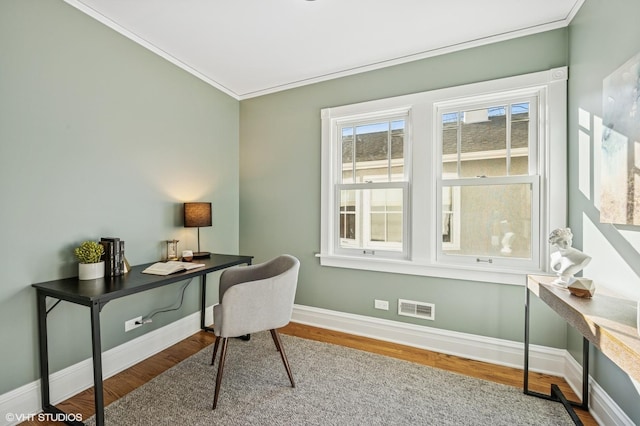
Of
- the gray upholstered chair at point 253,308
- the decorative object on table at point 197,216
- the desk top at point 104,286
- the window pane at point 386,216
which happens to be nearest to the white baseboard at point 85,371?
the desk top at point 104,286

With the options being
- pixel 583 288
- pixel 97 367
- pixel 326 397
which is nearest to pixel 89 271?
pixel 97 367

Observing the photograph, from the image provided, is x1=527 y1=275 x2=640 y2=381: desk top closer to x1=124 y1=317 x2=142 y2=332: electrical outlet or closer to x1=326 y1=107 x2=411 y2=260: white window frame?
x1=326 y1=107 x2=411 y2=260: white window frame

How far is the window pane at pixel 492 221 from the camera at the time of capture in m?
2.17

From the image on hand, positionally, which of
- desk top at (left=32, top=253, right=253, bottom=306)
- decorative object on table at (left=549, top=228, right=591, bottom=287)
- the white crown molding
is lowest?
desk top at (left=32, top=253, right=253, bottom=306)

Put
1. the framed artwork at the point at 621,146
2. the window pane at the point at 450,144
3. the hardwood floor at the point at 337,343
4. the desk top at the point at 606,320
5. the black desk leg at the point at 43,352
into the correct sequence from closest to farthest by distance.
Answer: the desk top at the point at 606,320 < the framed artwork at the point at 621,146 < the black desk leg at the point at 43,352 < the hardwood floor at the point at 337,343 < the window pane at the point at 450,144

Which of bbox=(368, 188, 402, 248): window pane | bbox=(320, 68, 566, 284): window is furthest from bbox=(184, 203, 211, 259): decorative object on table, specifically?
bbox=(368, 188, 402, 248): window pane

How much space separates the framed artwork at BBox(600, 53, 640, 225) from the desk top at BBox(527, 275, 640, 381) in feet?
1.31

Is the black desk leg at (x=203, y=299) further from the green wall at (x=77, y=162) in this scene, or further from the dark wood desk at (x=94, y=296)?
the dark wood desk at (x=94, y=296)

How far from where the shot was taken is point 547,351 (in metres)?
2.07

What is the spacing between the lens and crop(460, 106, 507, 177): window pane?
225cm

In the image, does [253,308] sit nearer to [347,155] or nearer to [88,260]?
[88,260]

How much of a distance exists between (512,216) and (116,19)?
337cm

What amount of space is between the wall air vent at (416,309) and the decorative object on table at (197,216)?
6.28 ft

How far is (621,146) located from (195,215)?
2894mm
